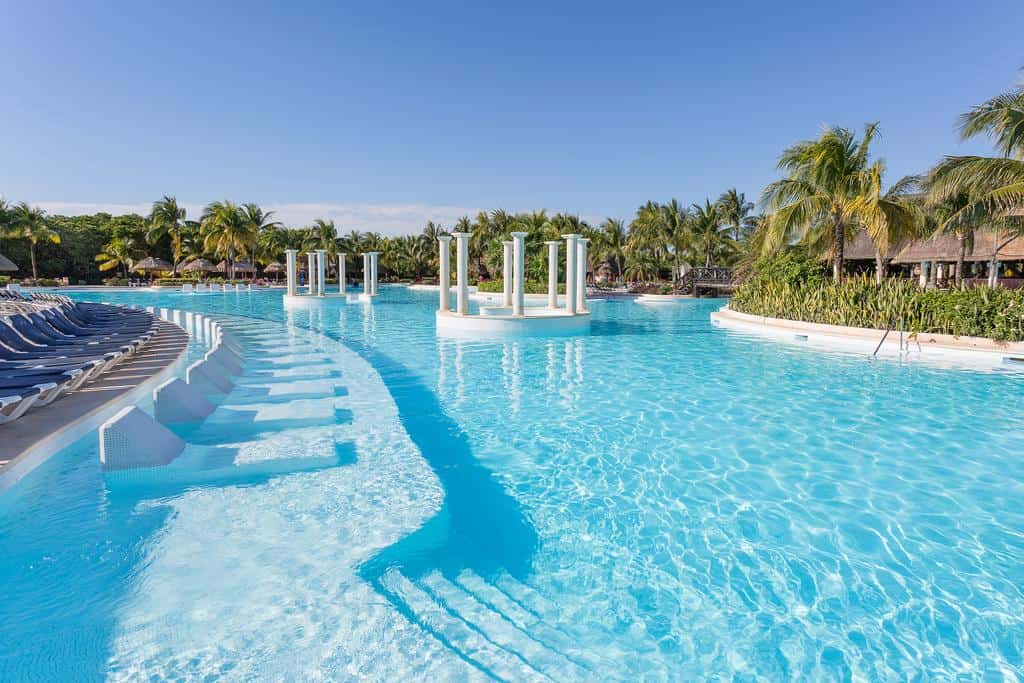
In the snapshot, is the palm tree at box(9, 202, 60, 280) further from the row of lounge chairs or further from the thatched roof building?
the thatched roof building

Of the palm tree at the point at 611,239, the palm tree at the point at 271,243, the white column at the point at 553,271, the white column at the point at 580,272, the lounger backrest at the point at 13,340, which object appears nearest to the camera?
the lounger backrest at the point at 13,340

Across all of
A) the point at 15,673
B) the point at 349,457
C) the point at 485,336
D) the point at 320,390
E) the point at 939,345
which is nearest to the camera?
the point at 15,673

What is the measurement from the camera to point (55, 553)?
416 centimetres

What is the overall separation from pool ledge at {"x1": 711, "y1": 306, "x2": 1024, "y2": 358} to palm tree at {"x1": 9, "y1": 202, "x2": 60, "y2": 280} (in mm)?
48739

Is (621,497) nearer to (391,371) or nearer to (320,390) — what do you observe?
(320,390)

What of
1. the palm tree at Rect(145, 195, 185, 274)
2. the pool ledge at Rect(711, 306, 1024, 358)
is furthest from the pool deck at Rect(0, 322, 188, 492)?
the palm tree at Rect(145, 195, 185, 274)

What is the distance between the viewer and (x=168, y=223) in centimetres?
4991

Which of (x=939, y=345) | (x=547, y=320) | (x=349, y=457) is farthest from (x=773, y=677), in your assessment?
(x=547, y=320)

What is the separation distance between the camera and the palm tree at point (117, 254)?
48094 mm

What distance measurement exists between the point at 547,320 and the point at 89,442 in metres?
13.1

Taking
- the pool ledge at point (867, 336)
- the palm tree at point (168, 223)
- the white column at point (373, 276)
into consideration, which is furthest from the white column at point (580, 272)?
the palm tree at point (168, 223)

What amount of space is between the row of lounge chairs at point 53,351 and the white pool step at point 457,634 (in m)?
4.66

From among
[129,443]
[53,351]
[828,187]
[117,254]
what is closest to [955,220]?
[828,187]

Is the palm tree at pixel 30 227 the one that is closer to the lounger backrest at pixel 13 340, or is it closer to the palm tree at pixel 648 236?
the lounger backrest at pixel 13 340
